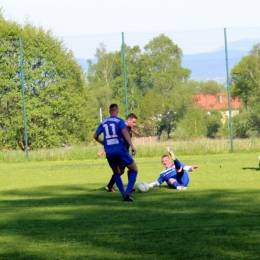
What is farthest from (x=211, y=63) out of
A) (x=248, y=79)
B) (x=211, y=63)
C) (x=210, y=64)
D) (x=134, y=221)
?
(x=248, y=79)

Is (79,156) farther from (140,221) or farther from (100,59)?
(100,59)

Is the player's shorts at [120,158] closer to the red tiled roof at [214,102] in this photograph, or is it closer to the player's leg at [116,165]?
the player's leg at [116,165]

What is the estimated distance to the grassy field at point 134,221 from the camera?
23.6 ft

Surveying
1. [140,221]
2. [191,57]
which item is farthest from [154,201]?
[191,57]

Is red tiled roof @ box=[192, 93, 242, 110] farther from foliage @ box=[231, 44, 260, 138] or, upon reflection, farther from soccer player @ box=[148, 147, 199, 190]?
soccer player @ box=[148, 147, 199, 190]

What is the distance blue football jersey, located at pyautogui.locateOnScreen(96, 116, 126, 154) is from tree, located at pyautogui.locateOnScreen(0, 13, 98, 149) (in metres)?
24.2

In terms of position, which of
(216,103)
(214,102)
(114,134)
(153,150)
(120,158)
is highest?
(214,102)

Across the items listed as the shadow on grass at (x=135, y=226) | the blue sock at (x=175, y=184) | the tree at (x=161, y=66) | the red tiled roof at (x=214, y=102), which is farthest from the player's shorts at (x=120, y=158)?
the tree at (x=161, y=66)

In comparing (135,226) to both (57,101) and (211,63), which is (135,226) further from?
(57,101)

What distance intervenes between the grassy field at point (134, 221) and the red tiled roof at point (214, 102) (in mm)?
37936

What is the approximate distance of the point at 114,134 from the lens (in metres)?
12.4

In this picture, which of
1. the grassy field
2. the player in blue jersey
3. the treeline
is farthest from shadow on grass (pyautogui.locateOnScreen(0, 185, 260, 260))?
the treeline

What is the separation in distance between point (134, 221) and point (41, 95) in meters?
29.7

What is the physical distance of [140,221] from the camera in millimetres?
9367
